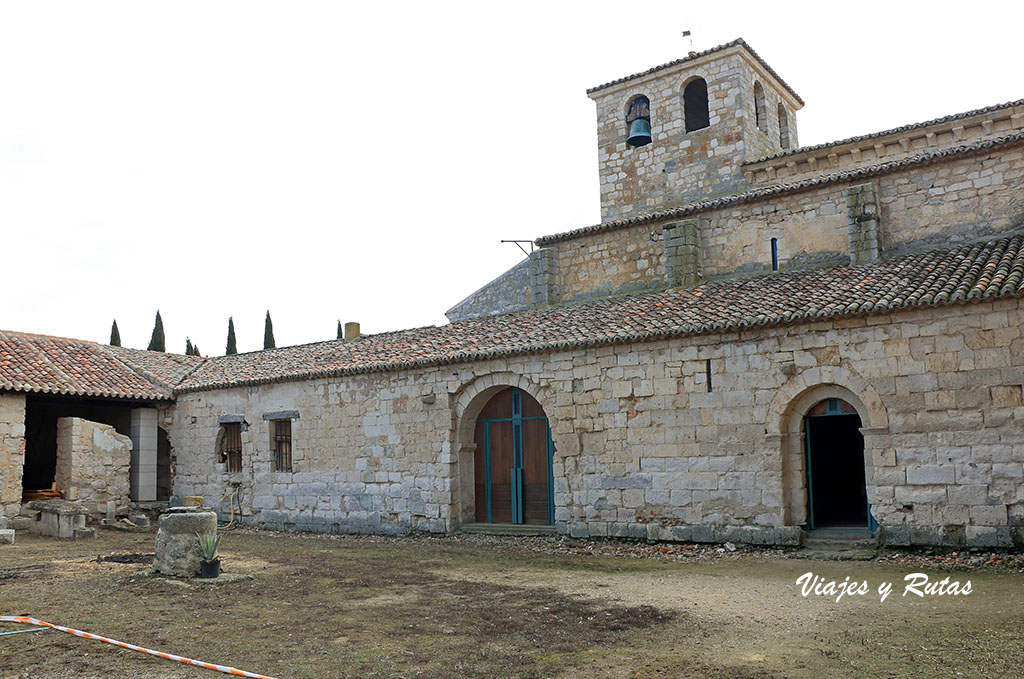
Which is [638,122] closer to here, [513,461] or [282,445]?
[513,461]

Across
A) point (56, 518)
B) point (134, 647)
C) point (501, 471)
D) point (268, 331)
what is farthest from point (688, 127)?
point (268, 331)

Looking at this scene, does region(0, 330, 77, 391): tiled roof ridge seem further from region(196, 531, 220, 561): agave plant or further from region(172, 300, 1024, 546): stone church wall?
region(196, 531, 220, 561): agave plant

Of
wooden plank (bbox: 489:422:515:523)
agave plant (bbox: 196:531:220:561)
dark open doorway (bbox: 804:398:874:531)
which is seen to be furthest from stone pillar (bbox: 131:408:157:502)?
dark open doorway (bbox: 804:398:874:531)

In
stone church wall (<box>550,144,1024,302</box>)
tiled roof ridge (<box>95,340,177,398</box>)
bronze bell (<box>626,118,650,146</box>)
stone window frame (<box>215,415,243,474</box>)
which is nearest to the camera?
stone church wall (<box>550,144,1024,302</box>)

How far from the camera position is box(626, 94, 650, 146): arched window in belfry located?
19078 mm

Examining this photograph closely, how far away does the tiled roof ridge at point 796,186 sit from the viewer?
13.3 metres

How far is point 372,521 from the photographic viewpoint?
15.6 metres

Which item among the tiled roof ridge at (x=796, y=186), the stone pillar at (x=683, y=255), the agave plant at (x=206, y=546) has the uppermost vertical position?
the tiled roof ridge at (x=796, y=186)

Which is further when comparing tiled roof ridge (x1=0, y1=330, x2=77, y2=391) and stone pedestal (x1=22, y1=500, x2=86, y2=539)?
tiled roof ridge (x1=0, y1=330, x2=77, y2=391)

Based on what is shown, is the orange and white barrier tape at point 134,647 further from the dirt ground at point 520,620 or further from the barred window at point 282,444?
the barred window at point 282,444

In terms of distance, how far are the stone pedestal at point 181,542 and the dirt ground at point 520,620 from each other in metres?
0.31

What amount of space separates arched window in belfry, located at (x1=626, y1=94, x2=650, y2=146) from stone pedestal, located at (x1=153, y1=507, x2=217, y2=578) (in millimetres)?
13226

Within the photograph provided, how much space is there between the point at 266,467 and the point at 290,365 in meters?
2.38

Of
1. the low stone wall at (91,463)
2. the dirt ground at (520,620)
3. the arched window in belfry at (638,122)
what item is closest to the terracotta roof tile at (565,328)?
the low stone wall at (91,463)
